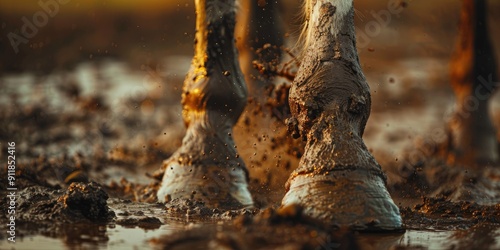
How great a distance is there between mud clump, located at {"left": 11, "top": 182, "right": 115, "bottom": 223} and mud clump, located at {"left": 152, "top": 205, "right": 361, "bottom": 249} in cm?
140

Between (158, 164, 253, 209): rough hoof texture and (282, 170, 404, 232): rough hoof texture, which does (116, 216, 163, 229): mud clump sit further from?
(158, 164, 253, 209): rough hoof texture

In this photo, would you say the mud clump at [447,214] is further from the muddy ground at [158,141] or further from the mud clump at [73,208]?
the mud clump at [73,208]

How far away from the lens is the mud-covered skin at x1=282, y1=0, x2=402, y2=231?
21.1 feet

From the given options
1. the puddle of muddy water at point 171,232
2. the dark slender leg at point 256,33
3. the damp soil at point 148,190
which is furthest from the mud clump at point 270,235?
the dark slender leg at point 256,33

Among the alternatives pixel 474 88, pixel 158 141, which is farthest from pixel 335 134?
pixel 158 141

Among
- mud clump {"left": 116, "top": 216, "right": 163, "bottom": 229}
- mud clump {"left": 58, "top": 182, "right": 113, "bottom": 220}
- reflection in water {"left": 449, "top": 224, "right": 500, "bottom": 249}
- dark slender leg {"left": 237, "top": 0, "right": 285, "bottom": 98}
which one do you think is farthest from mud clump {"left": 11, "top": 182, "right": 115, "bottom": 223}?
dark slender leg {"left": 237, "top": 0, "right": 285, "bottom": 98}

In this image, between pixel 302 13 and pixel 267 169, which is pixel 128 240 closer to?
pixel 302 13

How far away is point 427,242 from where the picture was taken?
20.4 feet

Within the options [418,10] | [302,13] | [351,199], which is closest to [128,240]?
[351,199]

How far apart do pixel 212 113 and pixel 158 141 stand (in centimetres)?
507

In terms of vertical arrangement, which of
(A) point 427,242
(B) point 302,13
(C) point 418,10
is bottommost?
(A) point 427,242

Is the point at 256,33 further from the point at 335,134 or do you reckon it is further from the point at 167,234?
the point at 167,234

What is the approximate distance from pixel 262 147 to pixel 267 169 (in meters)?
0.38

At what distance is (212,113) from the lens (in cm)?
866
